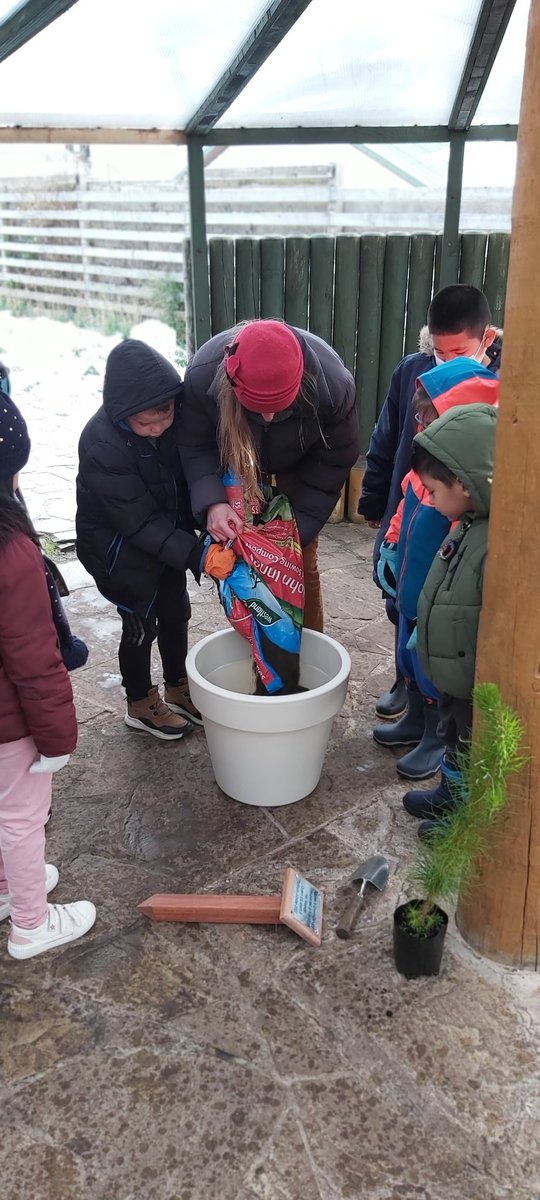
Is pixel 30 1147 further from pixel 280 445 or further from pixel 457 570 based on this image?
pixel 280 445

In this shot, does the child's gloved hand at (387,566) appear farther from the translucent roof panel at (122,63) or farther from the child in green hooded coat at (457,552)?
the translucent roof panel at (122,63)

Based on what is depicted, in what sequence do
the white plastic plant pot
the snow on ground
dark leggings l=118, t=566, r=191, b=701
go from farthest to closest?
the snow on ground
dark leggings l=118, t=566, r=191, b=701
the white plastic plant pot

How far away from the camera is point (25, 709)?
188 centimetres

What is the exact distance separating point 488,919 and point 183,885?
0.81 m

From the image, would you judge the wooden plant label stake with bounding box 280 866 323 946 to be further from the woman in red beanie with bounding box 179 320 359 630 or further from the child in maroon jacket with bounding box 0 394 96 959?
the woman in red beanie with bounding box 179 320 359 630

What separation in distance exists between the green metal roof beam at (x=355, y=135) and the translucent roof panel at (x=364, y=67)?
0.04m

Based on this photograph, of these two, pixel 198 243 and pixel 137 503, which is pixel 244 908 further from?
pixel 198 243

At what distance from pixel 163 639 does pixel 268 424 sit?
0.94m

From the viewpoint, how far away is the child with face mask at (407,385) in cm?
264

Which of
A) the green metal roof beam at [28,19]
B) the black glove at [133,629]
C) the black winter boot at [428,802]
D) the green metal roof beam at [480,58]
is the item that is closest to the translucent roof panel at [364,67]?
the green metal roof beam at [480,58]

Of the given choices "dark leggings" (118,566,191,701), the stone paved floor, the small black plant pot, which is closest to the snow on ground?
"dark leggings" (118,566,191,701)

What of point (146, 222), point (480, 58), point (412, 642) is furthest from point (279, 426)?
point (146, 222)

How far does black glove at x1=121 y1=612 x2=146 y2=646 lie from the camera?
2924 mm

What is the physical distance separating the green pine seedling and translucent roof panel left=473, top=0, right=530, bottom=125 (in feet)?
9.47
